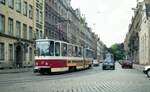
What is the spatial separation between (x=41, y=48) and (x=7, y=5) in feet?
47.7

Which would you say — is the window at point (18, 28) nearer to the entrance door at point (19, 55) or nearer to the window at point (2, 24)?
the entrance door at point (19, 55)

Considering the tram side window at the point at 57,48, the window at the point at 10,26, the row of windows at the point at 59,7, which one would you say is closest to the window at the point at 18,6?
the window at the point at 10,26

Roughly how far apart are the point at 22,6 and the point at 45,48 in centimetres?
2038

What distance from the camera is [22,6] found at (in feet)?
181

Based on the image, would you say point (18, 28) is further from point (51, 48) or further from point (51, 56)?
point (51, 56)

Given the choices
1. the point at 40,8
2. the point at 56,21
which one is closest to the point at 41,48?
the point at 40,8

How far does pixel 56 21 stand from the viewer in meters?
79.2

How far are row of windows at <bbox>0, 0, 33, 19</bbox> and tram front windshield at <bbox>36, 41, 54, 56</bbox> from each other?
12.7 m

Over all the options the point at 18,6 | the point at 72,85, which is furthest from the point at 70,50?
the point at 72,85

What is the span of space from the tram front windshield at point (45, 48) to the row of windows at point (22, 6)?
12.7m

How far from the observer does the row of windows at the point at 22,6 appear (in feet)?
164

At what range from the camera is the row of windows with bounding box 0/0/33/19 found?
50025mm

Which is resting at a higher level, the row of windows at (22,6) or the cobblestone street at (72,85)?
the row of windows at (22,6)

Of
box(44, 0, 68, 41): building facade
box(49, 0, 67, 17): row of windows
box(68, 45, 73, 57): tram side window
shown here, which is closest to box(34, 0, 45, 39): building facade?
box(44, 0, 68, 41): building facade
